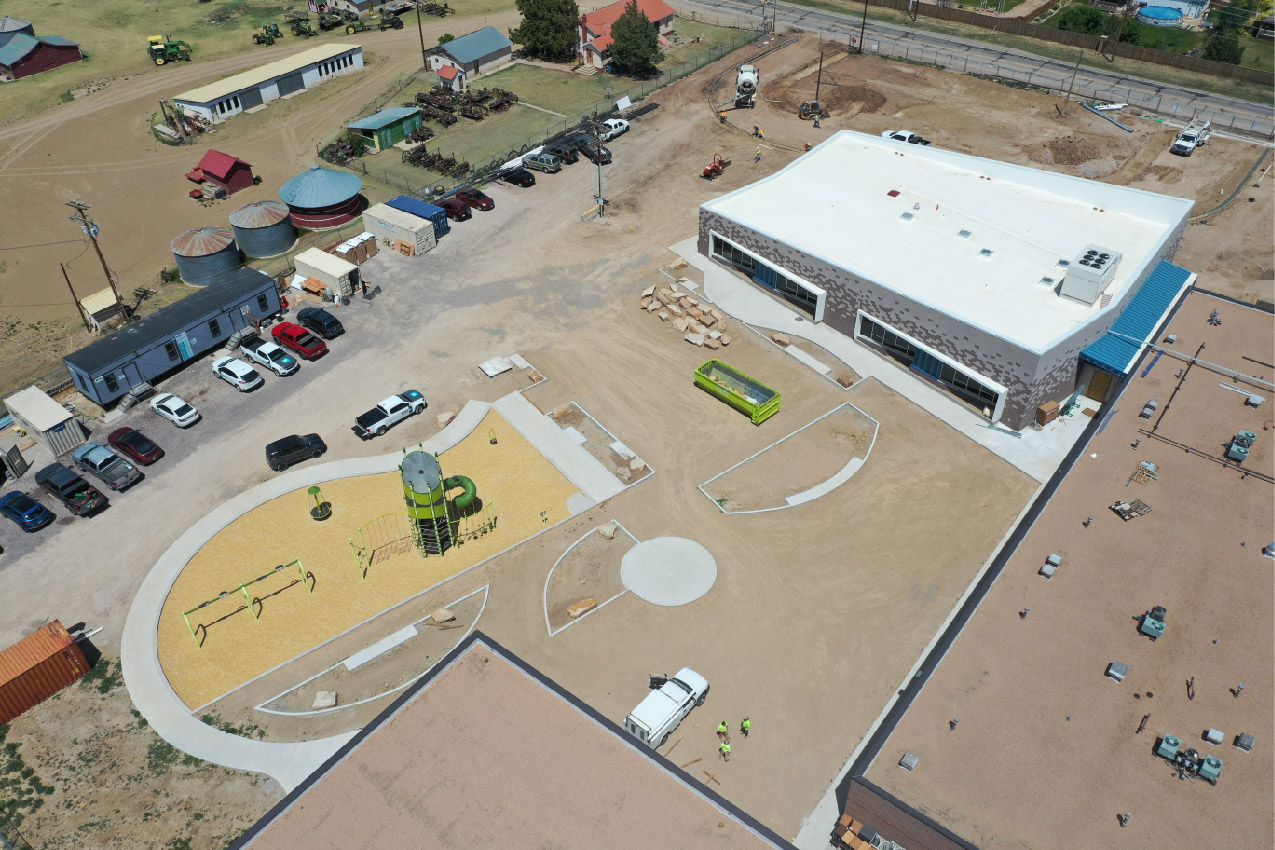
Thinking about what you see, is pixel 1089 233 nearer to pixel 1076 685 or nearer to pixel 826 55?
pixel 1076 685

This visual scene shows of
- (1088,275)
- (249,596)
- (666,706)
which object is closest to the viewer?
(666,706)

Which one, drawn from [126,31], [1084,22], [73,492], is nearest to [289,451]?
[73,492]

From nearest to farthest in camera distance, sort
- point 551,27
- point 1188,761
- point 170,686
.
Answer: point 1188,761, point 170,686, point 551,27

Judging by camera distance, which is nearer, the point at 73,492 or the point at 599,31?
the point at 73,492

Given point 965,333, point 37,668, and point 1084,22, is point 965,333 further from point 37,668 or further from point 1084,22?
point 1084,22

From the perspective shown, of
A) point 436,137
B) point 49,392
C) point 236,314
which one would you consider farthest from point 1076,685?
point 436,137

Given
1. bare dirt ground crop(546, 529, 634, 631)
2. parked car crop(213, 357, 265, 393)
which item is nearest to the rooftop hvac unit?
bare dirt ground crop(546, 529, 634, 631)

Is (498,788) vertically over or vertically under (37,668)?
over
